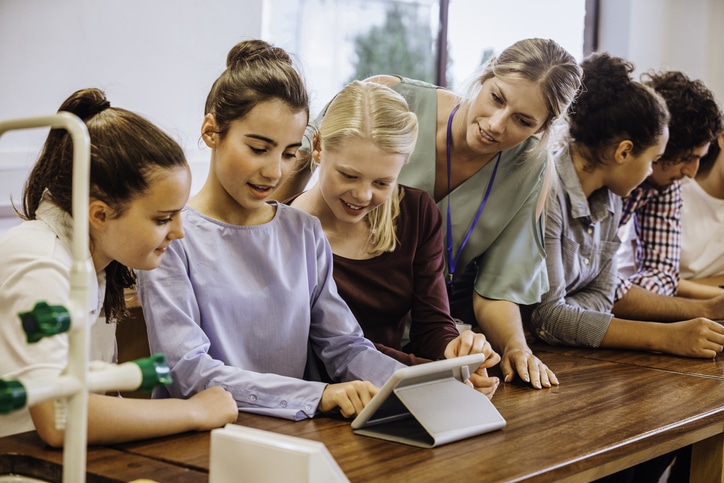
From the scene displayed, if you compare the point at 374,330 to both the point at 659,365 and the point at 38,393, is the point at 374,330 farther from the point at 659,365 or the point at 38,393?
the point at 38,393

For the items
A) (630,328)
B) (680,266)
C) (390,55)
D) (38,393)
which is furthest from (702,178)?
(38,393)

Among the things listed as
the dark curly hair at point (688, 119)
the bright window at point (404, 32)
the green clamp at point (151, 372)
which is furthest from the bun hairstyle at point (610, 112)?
the bright window at point (404, 32)

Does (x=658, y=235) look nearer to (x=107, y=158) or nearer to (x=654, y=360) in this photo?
(x=654, y=360)

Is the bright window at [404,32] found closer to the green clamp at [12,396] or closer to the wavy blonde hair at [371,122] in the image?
the wavy blonde hair at [371,122]

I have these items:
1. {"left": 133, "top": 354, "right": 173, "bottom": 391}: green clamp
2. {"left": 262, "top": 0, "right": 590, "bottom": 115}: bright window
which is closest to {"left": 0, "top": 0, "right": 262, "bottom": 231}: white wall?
{"left": 262, "top": 0, "right": 590, "bottom": 115}: bright window

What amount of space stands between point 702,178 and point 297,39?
2.06 metres

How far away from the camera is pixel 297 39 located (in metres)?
4.63

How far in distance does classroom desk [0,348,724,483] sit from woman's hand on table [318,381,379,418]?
0.08 feet

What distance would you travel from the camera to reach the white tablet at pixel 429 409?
1.44 meters

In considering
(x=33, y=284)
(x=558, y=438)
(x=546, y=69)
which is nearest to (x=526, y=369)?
(x=558, y=438)

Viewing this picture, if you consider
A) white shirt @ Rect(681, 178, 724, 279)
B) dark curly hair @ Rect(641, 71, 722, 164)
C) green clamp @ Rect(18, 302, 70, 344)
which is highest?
green clamp @ Rect(18, 302, 70, 344)

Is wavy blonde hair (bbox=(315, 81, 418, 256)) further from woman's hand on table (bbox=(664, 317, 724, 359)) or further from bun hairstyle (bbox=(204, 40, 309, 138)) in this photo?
woman's hand on table (bbox=(664, 317, 724, 359))

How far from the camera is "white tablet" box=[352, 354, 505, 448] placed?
1.44 meters

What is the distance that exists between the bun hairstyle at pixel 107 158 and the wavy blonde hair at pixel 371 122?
1.66 feet
